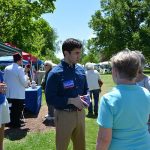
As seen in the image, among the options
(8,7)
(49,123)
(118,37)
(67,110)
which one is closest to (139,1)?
(118,37)

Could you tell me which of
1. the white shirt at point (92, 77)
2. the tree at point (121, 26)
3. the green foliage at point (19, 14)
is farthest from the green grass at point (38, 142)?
the tree at point (121, 26)

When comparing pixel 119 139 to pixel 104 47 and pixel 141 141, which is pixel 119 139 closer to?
pixel 141 141

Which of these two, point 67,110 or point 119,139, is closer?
point 119,139

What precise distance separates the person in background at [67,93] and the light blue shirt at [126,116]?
1.76 meters

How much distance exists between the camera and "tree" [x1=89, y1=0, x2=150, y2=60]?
67.9 meters

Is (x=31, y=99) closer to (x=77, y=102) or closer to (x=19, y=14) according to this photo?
(x=77, y=102)

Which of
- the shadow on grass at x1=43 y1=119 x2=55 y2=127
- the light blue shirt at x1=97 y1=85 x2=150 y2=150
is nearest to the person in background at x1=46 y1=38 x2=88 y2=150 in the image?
the light blue shirt at x1=97 y1=85 x2=150 y2=150

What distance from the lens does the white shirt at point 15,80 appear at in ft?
32.5

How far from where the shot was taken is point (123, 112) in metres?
3.22

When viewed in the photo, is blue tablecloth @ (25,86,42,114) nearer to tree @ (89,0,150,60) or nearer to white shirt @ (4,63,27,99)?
white shirt @ (4,63,27,99)

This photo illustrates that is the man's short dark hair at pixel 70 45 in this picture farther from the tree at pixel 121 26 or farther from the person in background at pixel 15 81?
the tree at pixel 121 26

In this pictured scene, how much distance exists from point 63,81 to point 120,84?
5.91ft

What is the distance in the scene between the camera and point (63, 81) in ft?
16.4

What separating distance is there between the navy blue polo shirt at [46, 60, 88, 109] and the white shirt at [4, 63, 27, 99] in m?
4.94
